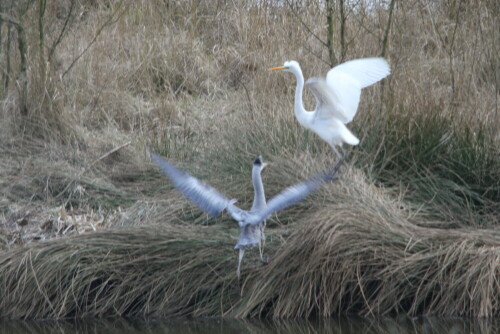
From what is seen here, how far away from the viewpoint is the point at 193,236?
5961 millimetres

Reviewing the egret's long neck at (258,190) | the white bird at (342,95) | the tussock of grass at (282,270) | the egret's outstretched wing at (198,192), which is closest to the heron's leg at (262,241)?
the tussock of grass at (282,270)

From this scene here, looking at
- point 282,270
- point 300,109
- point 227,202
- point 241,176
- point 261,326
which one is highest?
point 300,109

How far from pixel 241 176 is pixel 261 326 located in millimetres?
1469

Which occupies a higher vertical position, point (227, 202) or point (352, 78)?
point (352, 78)

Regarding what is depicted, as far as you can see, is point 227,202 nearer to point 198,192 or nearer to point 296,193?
point 198,192

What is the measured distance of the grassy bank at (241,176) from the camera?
5.64 meters

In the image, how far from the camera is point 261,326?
218 inches

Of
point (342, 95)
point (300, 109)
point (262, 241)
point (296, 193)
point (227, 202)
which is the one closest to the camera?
point (296, 193)

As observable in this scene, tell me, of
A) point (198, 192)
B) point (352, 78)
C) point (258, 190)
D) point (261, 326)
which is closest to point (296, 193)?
point (258, 190)

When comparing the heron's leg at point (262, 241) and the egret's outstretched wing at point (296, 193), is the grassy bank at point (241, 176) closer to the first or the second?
the heron's leg at point (262, 241)

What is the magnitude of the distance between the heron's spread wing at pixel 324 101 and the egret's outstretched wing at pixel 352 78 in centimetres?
2

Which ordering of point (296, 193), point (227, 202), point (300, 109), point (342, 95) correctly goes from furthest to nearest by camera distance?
point (300, 109) → point (342, 95) → point (227, 202) → point (296, 193)

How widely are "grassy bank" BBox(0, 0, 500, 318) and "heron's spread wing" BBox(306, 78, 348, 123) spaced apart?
410 millimetres

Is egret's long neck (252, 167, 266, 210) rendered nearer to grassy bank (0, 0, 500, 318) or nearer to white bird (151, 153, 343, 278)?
white bird (151, 153, 343, 278)
